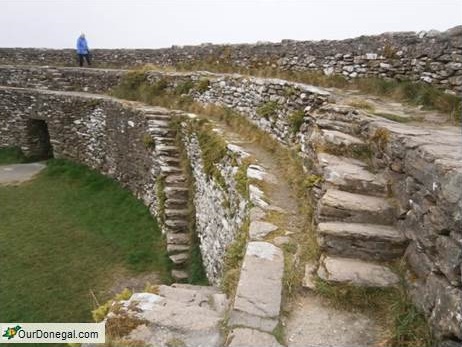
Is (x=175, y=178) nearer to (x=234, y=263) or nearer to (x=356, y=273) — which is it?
(x=234, y=263)

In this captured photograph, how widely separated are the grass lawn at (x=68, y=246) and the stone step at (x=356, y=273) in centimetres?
524

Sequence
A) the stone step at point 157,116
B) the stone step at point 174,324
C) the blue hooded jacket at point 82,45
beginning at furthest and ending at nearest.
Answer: the blue hooded jacket at point 82,45, the stone step at point 157,116, the stone step at point 174,324

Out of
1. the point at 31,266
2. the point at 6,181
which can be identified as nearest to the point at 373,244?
the point at 31,266

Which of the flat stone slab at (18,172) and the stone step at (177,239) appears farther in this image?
the flat stone slab at (18,172)

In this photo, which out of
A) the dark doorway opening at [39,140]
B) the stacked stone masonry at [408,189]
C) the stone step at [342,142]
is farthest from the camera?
the dark doorway opening at [39,140]

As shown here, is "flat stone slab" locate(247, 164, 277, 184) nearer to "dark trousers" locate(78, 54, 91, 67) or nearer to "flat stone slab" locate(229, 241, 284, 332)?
"flat stone slab" locate(229, 241, 284, 332)

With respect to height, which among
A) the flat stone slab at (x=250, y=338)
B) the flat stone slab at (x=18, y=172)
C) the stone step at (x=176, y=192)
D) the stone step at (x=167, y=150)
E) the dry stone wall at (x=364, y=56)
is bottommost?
the flat stone slab at (x=18, y=172)

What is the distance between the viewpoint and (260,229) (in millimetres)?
5078

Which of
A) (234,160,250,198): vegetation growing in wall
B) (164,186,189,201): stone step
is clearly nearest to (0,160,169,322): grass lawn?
(164,186,189,201): stone step

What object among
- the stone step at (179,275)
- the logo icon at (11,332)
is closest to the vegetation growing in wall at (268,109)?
the stone step at (179,275)

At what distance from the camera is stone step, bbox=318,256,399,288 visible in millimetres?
3729

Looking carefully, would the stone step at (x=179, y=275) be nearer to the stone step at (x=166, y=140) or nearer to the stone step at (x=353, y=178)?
the stone step at (x=166, y=140)

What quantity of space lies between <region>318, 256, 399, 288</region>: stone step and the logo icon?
5326 mm

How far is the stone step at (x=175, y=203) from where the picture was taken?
10.0m
